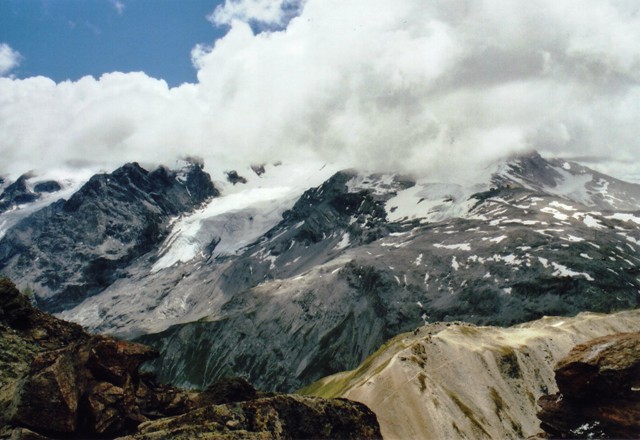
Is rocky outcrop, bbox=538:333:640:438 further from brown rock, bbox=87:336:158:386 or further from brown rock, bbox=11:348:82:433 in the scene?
brown rock, bbox=11:348:82:433

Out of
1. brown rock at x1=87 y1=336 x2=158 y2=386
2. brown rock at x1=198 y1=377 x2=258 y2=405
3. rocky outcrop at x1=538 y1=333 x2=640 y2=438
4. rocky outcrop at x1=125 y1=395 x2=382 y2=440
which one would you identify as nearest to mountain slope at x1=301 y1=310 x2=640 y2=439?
rocky outcrop at x1=538 y1=333 x2=640 y2=438

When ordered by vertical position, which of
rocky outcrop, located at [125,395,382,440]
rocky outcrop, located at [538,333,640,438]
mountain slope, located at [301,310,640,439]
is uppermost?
rocky outcrop, located at [125,395,382,440]

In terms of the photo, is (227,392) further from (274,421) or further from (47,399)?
(47,399)

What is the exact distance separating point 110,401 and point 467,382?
9965 centimetres

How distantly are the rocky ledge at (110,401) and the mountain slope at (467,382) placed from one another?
61.3m

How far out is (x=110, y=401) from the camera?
42.0 metres

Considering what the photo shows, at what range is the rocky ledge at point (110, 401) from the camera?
37.7m

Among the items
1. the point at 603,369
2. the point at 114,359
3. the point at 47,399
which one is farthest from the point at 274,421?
the point at 603,369

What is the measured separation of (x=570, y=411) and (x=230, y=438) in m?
39.9

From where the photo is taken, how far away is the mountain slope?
110 meters

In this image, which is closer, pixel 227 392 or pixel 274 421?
pixel 274 421

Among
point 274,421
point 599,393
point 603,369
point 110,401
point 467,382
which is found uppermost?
point 110,401

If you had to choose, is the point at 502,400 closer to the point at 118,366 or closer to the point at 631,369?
the point at 631,369

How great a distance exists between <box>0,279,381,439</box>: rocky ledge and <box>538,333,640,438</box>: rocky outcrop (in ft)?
76.1
